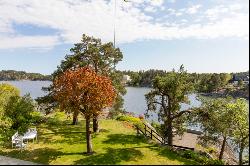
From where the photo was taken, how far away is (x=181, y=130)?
39.4m

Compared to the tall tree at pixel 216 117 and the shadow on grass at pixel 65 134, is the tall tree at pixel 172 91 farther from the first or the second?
the shadow on grass at pixel 65 134

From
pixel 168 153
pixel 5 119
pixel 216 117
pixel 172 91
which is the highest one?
pixel 172 91

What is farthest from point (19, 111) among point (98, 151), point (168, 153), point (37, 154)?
point (168, 153)

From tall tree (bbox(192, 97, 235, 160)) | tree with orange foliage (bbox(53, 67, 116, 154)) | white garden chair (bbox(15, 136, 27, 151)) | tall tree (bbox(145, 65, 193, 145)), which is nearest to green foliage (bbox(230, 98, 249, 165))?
tall tree (bbox(192, 97, 235, 160))

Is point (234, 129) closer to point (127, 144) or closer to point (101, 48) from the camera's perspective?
point (127, 144)

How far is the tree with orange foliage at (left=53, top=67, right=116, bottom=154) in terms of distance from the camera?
87.8 ft

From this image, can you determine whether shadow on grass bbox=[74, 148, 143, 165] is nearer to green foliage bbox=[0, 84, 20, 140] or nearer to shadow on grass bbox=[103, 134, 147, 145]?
shadow on grass bbox=[103, 134, 147, 145]

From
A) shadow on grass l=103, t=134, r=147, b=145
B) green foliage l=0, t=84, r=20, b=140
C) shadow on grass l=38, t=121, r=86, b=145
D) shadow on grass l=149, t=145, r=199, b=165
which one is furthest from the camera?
green foliage l=0, t=84, r=20, b=140

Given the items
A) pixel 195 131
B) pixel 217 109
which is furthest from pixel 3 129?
pixel 195 131

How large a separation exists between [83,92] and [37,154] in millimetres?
6165

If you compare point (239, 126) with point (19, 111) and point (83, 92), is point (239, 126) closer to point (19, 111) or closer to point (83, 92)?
point (83, 92)

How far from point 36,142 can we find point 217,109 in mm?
16516

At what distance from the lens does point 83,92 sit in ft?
89.3

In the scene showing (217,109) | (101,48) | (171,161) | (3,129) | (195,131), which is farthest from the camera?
(195,131)
